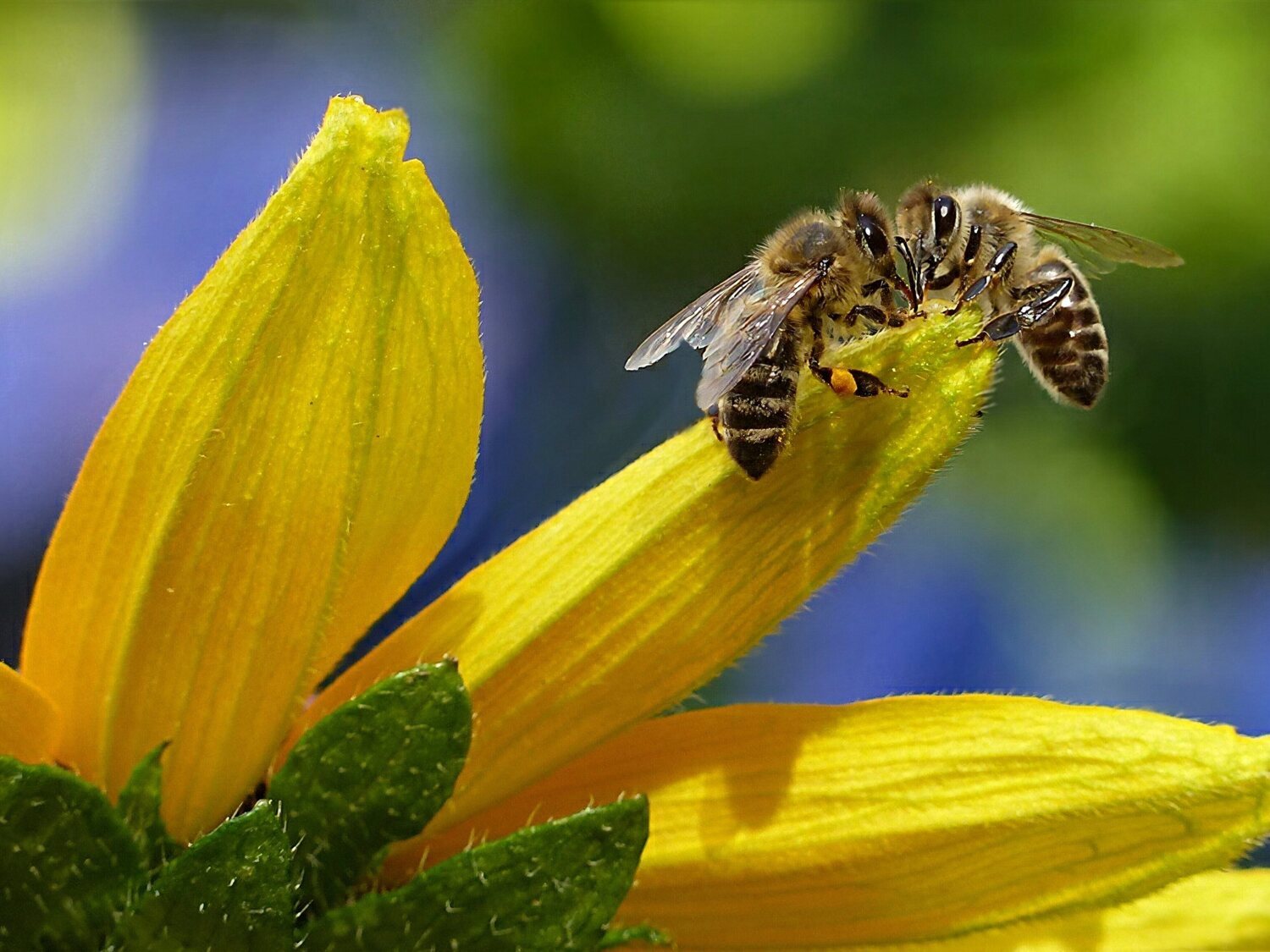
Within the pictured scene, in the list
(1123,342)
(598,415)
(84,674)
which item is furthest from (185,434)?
(1123,342)

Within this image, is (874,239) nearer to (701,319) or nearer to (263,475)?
(701,319)

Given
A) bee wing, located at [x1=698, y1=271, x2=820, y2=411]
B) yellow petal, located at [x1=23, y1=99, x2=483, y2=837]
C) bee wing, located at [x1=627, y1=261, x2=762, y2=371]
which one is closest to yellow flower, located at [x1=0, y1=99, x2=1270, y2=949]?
yellow petal, located at [x1=23, y1=99, x2=483, y2=837]

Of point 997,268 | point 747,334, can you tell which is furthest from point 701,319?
point 997,268

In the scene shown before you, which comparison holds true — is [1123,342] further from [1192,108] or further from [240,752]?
[240,752]

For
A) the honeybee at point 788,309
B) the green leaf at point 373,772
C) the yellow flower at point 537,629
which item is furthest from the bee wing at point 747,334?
the green leaf at point 373,772

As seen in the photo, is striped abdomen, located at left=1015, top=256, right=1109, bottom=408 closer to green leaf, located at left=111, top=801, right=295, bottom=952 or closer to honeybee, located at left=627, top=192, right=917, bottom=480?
honeybee, located at left=627, top=192, right=917, bottom=480

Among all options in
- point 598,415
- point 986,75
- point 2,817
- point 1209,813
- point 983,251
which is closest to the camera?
point 2,817
